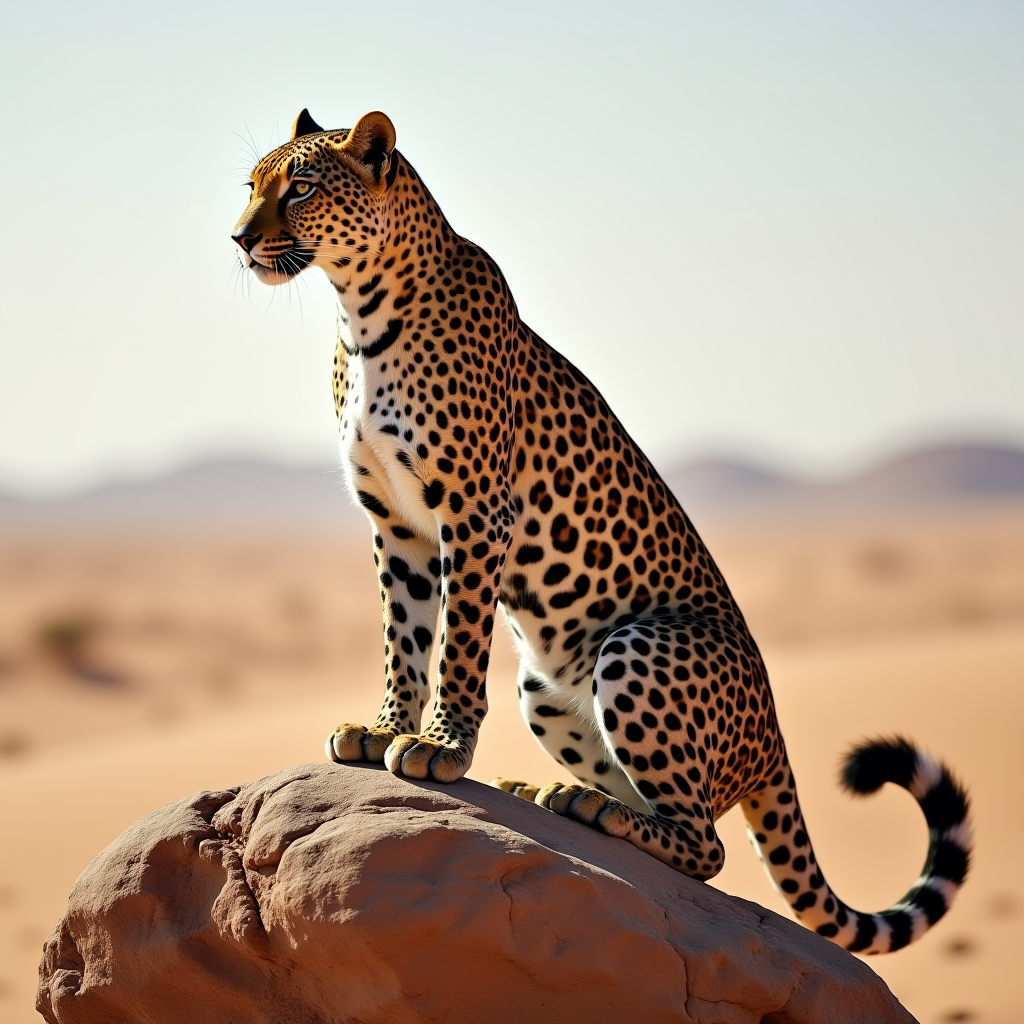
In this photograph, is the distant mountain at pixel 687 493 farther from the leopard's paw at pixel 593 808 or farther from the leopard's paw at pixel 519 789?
the leopard's paw at pixel 593 808

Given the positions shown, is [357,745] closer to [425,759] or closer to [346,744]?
[346,744]

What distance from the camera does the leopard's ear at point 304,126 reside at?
260 inches

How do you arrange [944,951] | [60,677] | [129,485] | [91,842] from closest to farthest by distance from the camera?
[944,951]
[91,842]
[60,677]
[129,485]

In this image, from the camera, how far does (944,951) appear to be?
12828 mm

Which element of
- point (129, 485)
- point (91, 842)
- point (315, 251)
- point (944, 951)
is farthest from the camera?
point (129, 485)

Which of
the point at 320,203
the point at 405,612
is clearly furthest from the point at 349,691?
the point at 320,203

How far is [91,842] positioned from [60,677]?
66.6 feet

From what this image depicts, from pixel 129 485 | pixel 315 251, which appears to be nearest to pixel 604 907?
pixel 315 251

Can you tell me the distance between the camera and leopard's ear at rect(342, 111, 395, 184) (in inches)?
243

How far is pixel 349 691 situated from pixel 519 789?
29540 mm

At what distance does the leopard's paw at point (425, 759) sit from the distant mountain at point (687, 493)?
282 ft

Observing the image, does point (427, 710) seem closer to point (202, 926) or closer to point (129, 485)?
point (202, 926)

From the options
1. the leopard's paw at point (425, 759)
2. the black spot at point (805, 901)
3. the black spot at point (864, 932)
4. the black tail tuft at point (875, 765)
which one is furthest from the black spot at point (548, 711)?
the black spot at point (864, 932)

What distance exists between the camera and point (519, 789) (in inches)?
259
